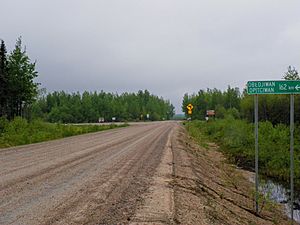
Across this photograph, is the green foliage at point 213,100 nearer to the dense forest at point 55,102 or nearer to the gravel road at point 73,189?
the dense forest at point 55,102

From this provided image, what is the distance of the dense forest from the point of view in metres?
45.8

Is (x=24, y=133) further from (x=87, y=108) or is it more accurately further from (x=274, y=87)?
(x=87, y=108)

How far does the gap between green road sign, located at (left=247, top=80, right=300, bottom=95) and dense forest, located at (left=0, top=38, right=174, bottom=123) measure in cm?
3844

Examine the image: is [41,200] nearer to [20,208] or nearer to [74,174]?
[20,208]

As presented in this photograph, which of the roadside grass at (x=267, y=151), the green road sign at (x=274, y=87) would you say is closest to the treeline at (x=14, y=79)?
the roadside grass at (x=267, y=151)

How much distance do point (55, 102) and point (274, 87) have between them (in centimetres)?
13562

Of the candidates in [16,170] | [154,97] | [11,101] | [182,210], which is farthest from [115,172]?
[154,97]

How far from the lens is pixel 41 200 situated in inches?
384

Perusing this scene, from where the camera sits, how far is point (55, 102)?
141 meters

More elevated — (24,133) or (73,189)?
(24,133)

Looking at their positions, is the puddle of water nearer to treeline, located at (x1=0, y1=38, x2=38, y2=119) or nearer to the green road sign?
the green road sign

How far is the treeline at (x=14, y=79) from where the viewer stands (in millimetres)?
44938

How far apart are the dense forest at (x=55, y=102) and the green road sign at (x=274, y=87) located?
126 feet

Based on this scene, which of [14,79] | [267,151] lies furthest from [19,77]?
[267,151]
